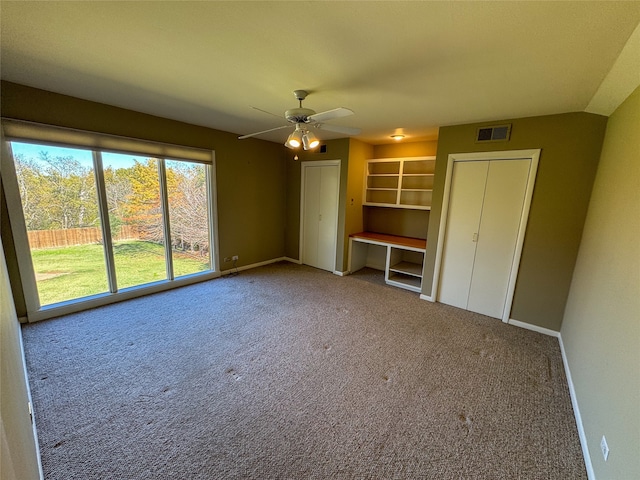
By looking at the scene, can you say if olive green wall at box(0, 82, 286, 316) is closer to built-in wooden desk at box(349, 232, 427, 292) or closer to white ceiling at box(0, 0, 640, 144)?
white ceiling at box(0, 0, 640, 144)

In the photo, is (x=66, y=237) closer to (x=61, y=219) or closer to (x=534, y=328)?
(x=61, y=219)

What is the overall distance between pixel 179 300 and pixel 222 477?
2664 millimetres

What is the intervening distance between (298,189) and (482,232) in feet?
11.3

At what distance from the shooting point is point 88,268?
3.25 meters

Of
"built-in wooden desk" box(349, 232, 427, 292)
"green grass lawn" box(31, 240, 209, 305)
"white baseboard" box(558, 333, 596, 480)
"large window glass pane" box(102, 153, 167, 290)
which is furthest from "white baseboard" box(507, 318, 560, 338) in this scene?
"large window glass pane" box(102, 153, 167, 290)

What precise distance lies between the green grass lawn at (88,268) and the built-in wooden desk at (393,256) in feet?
10.6

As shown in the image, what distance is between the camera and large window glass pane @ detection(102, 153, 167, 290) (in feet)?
10.9

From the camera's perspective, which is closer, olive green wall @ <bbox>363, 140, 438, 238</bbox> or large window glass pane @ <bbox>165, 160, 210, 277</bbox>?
large window glass pane @ <bbox>165, 160, 210, 277</bbox>

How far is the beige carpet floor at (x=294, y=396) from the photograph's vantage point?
5.04ft

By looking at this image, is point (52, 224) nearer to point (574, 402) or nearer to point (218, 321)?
point (218, 321)

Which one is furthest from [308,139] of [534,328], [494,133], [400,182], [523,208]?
[534,328]

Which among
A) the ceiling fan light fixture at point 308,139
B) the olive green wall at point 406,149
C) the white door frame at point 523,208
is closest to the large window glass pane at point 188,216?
the ceiling fan light fixture at point 308,139

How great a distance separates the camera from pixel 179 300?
362cm

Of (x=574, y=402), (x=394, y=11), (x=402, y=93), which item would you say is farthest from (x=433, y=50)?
(x=574, y=402)
